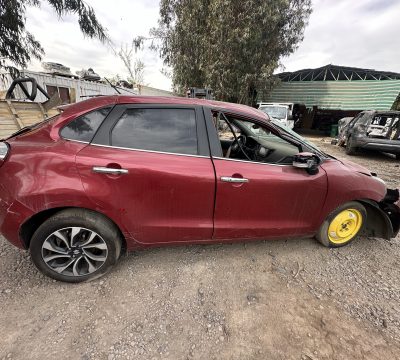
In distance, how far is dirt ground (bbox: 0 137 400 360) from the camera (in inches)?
67.8

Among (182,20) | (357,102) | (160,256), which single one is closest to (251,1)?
(182,20)

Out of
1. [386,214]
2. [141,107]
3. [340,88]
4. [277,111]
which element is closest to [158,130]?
[141,107]

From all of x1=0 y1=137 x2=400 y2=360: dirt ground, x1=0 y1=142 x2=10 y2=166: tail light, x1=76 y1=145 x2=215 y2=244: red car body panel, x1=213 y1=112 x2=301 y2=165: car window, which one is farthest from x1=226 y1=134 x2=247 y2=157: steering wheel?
x1=0 y1=142 x2=10 y2=166: tail light

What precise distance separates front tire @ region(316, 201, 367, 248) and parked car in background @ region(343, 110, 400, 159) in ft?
20.6

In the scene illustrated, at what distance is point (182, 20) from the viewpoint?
1430 cm

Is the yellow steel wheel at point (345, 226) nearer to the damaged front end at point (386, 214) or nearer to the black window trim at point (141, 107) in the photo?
the damaged front end at point (386, 214)

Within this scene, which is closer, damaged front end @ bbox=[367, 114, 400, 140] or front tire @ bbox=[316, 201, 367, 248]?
front tire @ bbox=[316, 201, 367, 248]

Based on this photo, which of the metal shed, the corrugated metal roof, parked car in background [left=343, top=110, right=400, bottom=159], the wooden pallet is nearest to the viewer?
the wooden pallet

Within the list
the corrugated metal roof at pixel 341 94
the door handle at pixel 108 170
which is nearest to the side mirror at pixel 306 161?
the door handle at pixel 108 170

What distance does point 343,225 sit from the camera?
9.41 feet

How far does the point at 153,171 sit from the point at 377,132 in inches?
350

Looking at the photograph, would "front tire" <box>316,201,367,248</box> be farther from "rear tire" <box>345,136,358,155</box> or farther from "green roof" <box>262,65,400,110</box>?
"green roof" <box>262,65,400,110</box>

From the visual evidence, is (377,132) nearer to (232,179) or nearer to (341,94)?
(232,179)

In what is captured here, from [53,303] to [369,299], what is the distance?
9.21 ft
